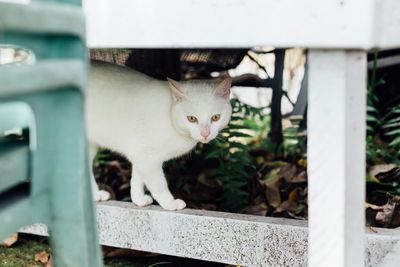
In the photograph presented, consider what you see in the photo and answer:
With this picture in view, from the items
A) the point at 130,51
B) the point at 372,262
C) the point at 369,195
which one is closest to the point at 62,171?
the point at 372,262

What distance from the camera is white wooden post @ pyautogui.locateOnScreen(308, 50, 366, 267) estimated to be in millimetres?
1034

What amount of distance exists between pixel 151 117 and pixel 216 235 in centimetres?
38

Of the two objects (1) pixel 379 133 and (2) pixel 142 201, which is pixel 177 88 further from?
(1) pixel 379 133

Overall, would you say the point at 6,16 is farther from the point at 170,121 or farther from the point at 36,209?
the point at 170,121

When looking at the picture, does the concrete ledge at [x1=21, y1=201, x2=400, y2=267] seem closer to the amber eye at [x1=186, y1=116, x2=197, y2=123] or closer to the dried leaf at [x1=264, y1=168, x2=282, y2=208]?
the amber eye at [x1=186, y1=116, x2=197, y2=123]

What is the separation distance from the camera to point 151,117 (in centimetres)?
193

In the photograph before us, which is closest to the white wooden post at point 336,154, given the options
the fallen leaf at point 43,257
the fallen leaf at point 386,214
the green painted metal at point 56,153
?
the green painted metal at point 56,153

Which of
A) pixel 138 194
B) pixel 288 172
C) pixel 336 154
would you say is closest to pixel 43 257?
pixel 138 194

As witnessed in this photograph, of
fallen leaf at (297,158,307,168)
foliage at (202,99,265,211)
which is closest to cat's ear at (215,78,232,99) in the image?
foliage at (202,99,265,211)

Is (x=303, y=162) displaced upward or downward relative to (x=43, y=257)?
upward

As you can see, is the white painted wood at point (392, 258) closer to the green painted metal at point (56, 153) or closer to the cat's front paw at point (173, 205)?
the cat's front paw at point (173, 205)

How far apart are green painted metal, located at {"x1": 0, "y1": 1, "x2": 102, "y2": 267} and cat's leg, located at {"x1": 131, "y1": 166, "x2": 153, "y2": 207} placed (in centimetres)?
Answer: 114

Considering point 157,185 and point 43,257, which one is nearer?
point 157,185

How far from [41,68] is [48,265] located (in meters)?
1.40
